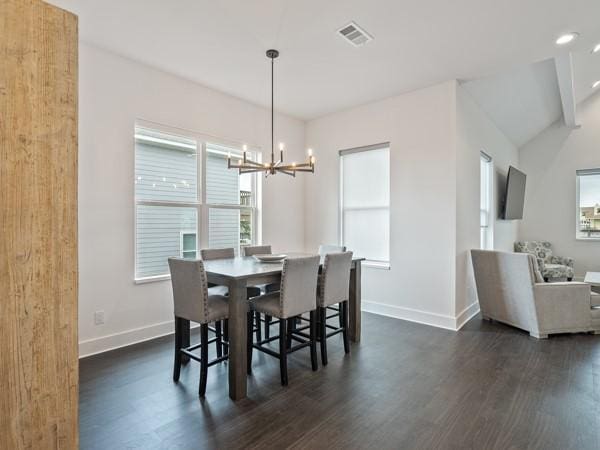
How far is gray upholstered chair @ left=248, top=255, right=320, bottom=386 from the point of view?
2.56 metres

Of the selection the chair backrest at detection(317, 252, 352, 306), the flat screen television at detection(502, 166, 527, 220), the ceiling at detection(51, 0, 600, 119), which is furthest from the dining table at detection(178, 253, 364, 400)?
the flat screen television at detection(502, 166, 527, 220)

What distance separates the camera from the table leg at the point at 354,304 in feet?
11.4

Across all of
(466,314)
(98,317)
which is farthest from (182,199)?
(466,314)

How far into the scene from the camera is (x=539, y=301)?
3.52m

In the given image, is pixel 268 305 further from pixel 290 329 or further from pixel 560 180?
pixel 560 180

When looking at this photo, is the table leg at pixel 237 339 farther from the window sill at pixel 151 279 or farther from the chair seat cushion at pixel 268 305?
the window sill at pixel 151 279

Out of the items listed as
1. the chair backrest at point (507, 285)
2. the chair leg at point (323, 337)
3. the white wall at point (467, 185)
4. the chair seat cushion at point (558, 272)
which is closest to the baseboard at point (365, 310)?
the white wall at point (467, 185)

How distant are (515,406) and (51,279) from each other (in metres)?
2.81

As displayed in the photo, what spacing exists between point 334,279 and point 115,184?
240 cm

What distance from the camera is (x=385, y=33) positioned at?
2.94m

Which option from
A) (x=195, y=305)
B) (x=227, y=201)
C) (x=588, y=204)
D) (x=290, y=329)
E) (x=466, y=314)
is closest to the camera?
(x=195, y=305)

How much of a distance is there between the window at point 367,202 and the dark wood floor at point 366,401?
171cm

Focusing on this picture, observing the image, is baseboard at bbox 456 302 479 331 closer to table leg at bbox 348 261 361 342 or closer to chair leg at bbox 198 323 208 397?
table leg at bbox 348 261 361 342

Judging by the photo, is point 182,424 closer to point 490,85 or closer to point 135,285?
point 135,285
